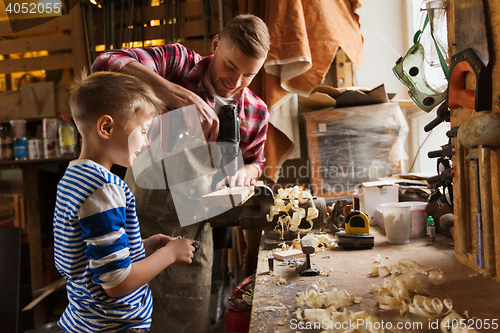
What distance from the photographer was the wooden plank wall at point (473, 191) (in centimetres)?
79

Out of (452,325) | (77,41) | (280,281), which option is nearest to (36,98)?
(77,41)

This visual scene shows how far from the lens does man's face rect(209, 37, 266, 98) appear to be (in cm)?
141

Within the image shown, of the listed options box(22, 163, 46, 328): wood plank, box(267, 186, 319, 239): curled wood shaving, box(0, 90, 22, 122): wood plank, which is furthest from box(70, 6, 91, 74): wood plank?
box(267, 186, 319, 239): curled wood shaving

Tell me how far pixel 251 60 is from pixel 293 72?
0.85 metres

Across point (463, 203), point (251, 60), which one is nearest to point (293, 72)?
point (251, 60)

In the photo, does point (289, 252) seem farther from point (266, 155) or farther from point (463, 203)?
point (266, 155)

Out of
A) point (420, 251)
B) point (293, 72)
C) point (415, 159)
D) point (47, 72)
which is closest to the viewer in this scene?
point (420, 251)

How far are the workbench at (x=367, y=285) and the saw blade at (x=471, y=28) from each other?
0.56 m

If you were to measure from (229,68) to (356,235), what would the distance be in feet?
2.89

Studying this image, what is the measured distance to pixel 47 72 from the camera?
275 cm

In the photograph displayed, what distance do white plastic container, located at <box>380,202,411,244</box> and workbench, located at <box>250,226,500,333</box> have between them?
1.3 inches

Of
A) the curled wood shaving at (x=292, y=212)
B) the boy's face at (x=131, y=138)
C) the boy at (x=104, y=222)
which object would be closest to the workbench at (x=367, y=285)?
the curled wood shaving at (x=292, y=212)

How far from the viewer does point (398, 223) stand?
1261mm

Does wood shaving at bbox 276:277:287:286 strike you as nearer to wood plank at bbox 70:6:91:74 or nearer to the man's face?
the man's face
